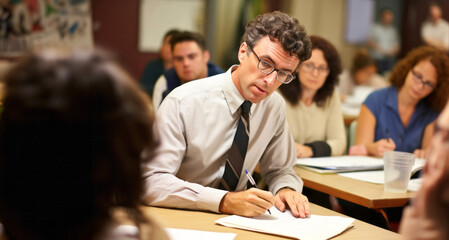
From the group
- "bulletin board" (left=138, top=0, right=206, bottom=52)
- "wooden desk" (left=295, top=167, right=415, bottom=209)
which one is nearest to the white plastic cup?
"wooden desk" (left=295, top=167, right=415, bottom=209)

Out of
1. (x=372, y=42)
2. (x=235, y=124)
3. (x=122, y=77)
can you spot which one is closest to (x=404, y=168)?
(x=235, y=124)

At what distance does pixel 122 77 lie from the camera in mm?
875

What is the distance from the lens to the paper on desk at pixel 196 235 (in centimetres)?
142

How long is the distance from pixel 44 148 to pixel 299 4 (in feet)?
22.2

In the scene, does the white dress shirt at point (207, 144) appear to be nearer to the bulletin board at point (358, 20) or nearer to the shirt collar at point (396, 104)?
the shirt collar at point (396, 104)

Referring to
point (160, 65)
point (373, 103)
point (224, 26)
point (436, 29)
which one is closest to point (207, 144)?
point (373, 103)

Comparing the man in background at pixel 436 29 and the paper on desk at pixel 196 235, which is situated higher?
the man in background at pixel 436 29

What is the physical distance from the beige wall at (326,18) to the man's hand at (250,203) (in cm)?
582

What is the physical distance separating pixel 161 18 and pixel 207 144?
442 cm

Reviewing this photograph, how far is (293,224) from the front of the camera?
1.66m

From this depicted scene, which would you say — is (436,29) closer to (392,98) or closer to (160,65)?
(160,65)

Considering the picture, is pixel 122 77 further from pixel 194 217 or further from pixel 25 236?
pixel 194 217

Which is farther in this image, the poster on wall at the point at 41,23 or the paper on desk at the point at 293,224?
the poster on wall at the point at 41,23

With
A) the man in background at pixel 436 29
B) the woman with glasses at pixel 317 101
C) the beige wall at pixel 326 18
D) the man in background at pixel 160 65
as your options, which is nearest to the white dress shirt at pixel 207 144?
the woman with glasses at pixel 317 101
